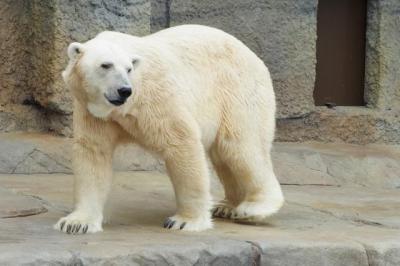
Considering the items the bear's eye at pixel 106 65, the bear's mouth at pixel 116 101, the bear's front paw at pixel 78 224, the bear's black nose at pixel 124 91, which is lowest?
the bear's front paw at pixel 78 224

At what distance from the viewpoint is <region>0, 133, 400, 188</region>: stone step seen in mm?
6281

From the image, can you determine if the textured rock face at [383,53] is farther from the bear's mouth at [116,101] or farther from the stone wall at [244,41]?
the bear's mouth at [116,101]

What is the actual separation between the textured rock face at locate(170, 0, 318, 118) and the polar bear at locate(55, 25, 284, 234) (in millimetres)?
2246

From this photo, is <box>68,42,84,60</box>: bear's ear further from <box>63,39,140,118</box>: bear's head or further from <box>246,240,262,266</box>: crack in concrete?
<box>246,240,262,266</box>: crack in concrete

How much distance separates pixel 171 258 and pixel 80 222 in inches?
22.8

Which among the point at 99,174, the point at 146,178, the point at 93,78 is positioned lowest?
the point at 146,178

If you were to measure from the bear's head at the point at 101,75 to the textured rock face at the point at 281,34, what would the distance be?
2936 millimetres

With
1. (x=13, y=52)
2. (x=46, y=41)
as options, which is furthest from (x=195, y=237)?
(x=13, y=52)

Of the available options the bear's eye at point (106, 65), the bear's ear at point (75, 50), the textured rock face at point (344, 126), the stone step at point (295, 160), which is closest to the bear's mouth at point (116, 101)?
the bear's eye at point (106, 65)

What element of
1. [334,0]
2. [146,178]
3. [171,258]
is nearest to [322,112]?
[334,0]

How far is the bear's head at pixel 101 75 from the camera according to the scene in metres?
4.15

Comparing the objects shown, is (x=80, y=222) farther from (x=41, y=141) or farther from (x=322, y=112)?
(x=322, y=112)

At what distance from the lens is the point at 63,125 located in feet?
21.5

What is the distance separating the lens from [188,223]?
4543 mm
